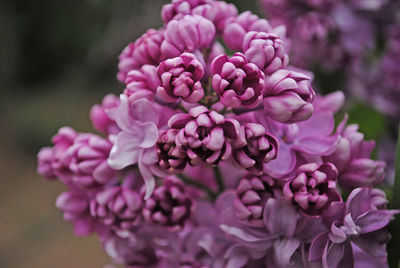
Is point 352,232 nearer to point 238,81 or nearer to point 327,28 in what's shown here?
point 238,81

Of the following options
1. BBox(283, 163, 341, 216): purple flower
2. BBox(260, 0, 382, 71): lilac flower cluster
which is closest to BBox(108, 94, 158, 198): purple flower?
BBox(283, 163, 341, 216): purple flower

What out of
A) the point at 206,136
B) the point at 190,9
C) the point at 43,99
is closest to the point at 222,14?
the point at 190,9

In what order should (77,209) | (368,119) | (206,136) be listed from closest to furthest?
(206,136) < (77,209) < (368,119)

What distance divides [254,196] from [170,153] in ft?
0.25

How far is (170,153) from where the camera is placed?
36 centimetres

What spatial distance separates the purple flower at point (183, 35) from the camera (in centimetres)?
40

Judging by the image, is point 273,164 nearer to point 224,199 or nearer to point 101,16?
Result: point 224,199

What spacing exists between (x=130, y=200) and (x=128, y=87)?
0.10 meters

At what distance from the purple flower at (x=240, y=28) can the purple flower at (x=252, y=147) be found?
0.29ft

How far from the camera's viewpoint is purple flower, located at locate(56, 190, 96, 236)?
469 millimetres

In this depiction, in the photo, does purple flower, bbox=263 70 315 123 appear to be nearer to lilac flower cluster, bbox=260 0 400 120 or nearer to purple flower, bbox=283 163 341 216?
purple flower, bbox=283 163 341 216

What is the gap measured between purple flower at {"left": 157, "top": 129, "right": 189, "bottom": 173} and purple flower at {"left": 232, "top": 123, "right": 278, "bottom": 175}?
1.5 inches

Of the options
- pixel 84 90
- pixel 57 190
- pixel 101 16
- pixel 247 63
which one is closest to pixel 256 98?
pixel 247 63

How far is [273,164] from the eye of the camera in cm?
39
